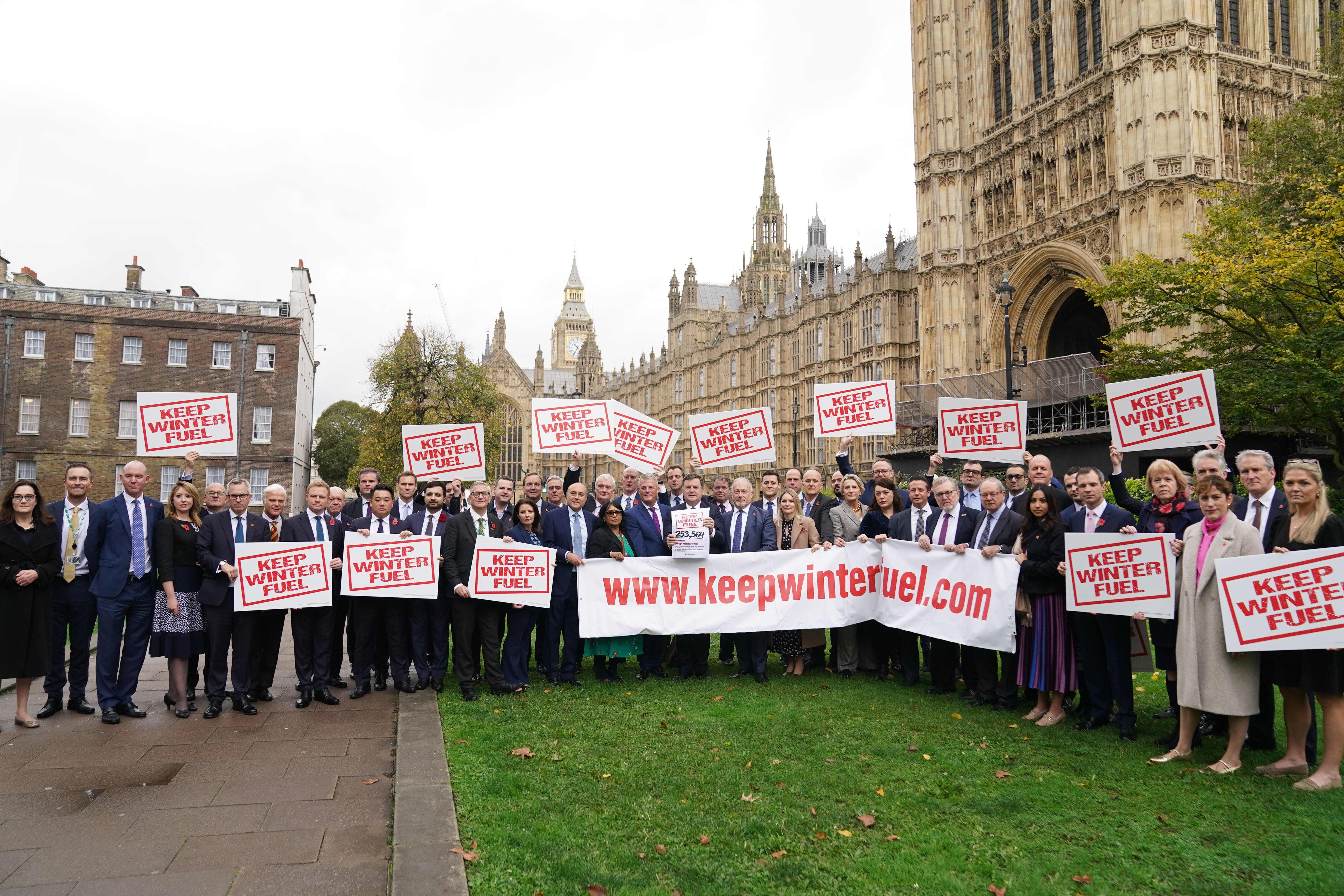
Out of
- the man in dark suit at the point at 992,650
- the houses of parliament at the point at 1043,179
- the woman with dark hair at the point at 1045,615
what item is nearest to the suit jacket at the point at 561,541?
the man in dark suit at the point at 992,650

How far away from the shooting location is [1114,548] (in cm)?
670

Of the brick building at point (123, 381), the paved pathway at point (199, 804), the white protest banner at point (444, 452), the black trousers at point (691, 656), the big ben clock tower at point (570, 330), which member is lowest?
the paved pathway at point (199, 804)

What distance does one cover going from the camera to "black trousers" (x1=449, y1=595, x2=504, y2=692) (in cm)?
829

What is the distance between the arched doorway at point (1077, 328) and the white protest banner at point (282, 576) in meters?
32.8

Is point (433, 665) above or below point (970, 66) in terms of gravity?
below

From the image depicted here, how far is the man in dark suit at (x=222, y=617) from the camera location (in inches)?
305

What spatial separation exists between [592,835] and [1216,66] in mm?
34375

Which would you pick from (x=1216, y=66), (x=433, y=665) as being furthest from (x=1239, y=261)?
(x=433, y=665)

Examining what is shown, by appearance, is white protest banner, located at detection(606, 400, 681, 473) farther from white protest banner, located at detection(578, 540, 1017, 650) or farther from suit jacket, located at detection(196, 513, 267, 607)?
suit jacket, located at detection(196, 513, 267, 607)

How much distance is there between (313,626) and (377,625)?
67 cm

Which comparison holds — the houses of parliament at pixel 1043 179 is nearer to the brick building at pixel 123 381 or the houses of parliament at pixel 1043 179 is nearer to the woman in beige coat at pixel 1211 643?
the brick building at pixel 123 381

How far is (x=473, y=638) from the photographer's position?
8695 millimetres

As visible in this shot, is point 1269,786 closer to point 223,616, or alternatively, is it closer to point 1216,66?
point 223,616

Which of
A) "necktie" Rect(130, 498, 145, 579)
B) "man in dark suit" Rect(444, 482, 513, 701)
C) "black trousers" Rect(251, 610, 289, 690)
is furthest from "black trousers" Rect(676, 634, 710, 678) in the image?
"necktie" Rect(130, 498, 145, 579)
